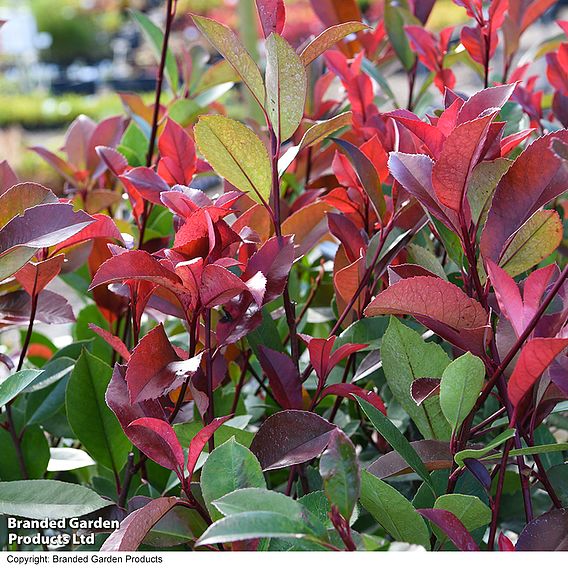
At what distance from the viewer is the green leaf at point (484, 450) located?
47cm

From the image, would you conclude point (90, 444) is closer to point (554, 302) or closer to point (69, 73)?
point (554, 302)

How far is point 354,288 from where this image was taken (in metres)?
0.69

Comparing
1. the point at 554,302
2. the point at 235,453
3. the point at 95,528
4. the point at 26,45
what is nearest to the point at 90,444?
the point at 95,528

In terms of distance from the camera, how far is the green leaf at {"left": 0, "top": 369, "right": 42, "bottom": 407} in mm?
552

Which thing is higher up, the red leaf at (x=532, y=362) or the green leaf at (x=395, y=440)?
the red leaf at (x=532, y=362)

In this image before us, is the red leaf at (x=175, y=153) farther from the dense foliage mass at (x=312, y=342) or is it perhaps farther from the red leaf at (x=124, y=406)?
the red leaf at (x=124, y=406)

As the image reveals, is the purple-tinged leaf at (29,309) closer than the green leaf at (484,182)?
No

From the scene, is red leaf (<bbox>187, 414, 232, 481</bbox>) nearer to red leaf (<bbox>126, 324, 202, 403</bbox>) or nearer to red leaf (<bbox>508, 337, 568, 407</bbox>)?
red leaf (<bbox>126, 324, 202, 403</bbox>)

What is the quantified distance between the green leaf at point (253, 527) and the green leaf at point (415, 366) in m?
0.21

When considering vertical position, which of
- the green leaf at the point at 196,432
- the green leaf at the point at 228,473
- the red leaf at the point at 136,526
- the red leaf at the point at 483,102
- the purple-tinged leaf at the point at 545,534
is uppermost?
the red leaf at the point at 483,102

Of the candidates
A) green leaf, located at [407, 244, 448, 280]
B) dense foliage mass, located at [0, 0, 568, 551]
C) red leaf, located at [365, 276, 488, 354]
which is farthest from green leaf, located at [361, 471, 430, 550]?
green leaf, located at [407, 244, 448, 280]

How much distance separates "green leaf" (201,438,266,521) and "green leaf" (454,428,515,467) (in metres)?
0.12

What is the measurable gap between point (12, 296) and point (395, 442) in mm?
390

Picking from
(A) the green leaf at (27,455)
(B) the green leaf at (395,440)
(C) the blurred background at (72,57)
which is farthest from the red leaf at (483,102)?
(C) the blurred background at (72,57)
